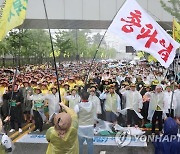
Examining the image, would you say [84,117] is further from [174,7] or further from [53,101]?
[174,7]

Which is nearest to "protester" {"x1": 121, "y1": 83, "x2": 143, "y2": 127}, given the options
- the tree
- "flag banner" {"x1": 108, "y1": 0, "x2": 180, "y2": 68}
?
"flag banner" {"x1": 108, "y1": 0, "x2": 180, "y2": 68}

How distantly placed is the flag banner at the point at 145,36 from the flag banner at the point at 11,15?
1.47 metres

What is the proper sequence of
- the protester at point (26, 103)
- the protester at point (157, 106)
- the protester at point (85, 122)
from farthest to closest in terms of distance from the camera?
the protester at point (26, 103)
the protester at point (157, 106)
the protester at point (85, 122)

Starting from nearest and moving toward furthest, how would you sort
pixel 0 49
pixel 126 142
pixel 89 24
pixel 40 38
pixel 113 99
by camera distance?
pixel 126 142
pixel 113 99
pixel 89 24
pixel 0 49
pixel 40 38

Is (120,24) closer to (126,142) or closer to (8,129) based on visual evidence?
(126,142)

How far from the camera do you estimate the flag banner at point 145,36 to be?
19.5 feet

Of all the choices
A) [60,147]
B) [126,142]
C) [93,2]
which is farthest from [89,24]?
[60,147]

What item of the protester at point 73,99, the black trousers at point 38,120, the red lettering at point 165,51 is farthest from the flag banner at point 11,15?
the black trousers at point 38,120

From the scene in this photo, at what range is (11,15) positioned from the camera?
5539 millimetres

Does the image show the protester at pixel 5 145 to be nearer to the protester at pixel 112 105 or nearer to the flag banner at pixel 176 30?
the protester at pixel 112 105

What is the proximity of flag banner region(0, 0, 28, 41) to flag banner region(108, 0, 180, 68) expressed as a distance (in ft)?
4.82

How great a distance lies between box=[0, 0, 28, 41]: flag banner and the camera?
5508 mm

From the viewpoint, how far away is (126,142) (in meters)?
8.85

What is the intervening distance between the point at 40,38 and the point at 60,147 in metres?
38.8
